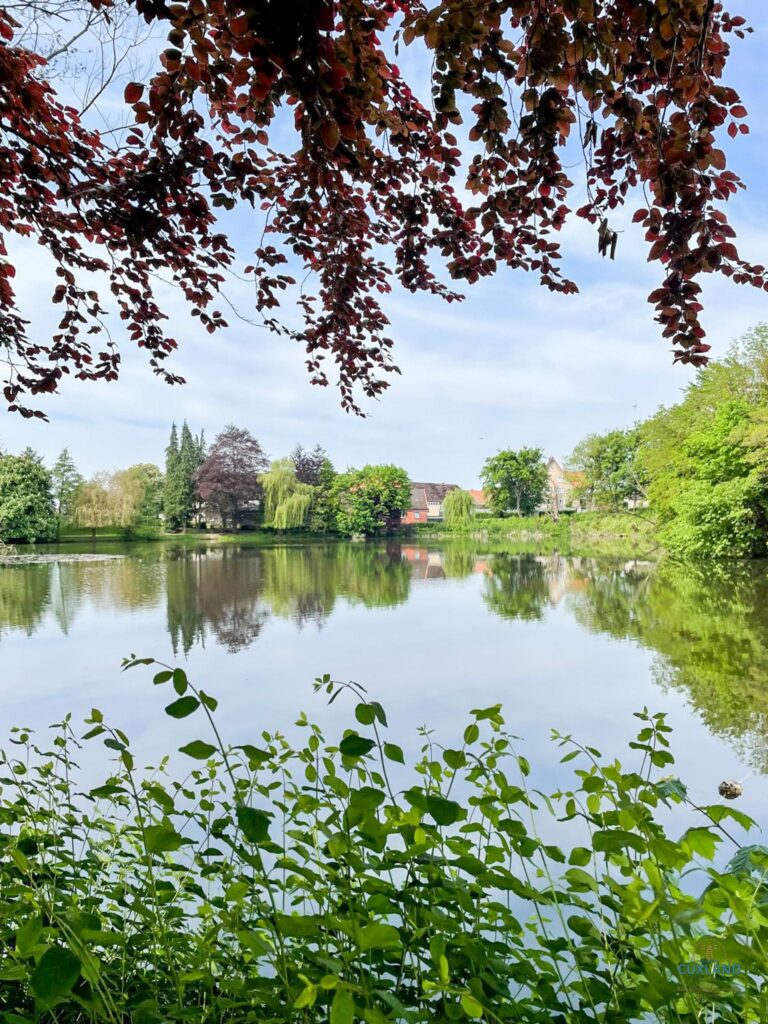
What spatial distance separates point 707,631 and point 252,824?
7392 millimetres

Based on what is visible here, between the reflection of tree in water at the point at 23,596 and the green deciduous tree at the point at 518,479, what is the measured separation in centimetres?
3226

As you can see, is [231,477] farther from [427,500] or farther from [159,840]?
[159,840]

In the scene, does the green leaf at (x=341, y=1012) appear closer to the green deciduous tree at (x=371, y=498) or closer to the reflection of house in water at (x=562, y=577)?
the reflection of house in water at (x=562, y=577)

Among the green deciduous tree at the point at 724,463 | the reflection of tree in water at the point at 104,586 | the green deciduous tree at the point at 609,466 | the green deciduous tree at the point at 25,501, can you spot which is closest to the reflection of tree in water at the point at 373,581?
the reflection of tree in water at the point at 104,586

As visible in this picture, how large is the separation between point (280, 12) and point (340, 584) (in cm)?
1147

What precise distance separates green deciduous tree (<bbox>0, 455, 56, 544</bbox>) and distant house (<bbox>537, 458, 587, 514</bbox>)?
2939cm

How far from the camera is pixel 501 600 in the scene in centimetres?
991

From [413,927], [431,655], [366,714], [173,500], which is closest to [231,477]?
[173,500]

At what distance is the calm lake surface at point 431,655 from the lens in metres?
3.92

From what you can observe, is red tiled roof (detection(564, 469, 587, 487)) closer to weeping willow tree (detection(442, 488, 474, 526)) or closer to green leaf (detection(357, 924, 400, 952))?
weeping willow tree (detection(442, 488, 474, 526))

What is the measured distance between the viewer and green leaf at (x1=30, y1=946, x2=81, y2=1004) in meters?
0.55

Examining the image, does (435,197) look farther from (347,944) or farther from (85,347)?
(347,944)

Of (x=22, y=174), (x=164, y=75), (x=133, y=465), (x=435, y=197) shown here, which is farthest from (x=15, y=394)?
(x=133, y=465)

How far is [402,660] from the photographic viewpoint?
232 inches
